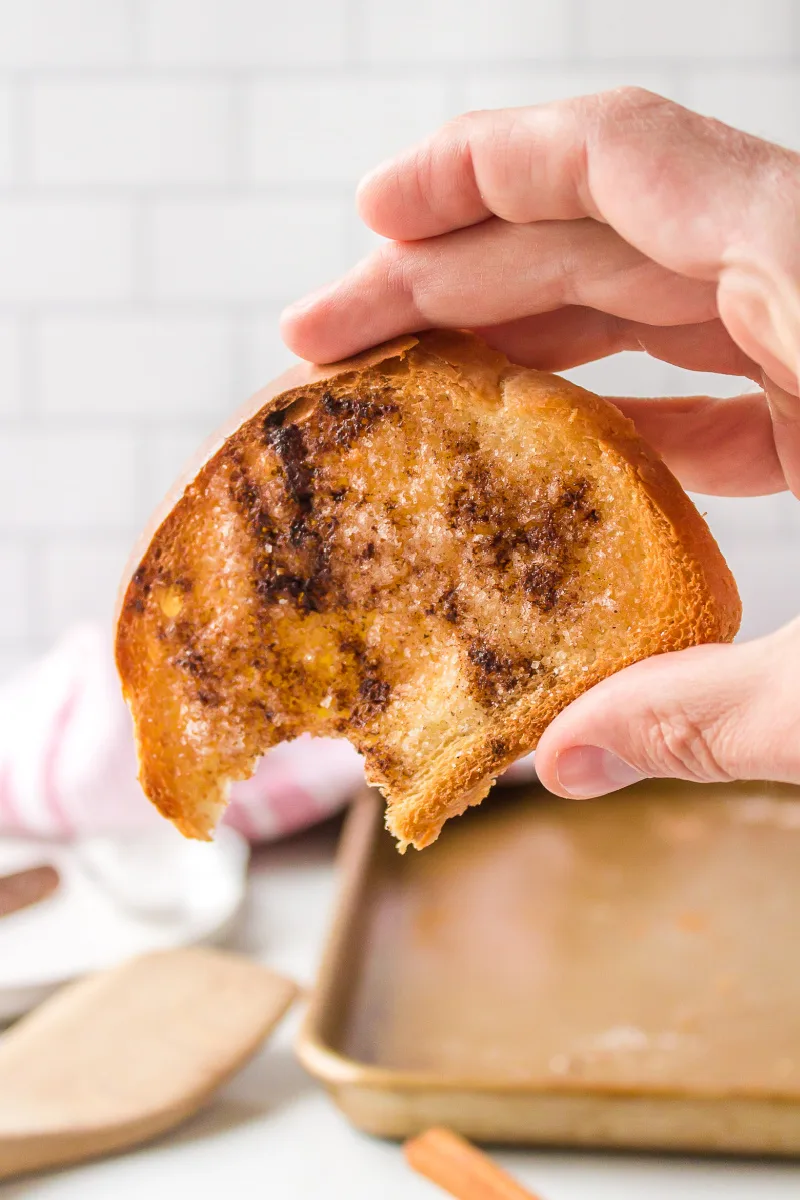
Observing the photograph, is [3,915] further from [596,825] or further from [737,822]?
[737,822]

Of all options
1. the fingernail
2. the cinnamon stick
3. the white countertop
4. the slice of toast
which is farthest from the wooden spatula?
the fingernail

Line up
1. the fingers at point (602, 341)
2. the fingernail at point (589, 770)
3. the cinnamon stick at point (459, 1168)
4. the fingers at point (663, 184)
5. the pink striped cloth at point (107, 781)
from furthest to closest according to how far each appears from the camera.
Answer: the pink striped cloth at point (107, 781) < the cinnamon stick at point (459, 1168) < the fingers at point (602, 341) < the fingernail at point (589, 770) < the fingers at point (663, 184)

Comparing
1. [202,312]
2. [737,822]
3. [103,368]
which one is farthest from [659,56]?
[737,822]

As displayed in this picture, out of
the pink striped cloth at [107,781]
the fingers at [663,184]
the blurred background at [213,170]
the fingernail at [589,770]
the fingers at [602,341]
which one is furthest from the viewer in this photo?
the blurred background at [213,170]

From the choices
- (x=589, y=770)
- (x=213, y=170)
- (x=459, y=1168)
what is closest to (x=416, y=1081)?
(x=459, y=1168)

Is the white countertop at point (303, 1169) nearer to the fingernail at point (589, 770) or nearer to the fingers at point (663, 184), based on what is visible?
the fingernail at point (589, 770)

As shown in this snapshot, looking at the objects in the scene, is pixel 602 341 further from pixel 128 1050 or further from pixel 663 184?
pixel 128 1050

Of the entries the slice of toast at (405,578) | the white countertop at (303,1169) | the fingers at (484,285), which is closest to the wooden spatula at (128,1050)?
the white countertop at (303,1169)
